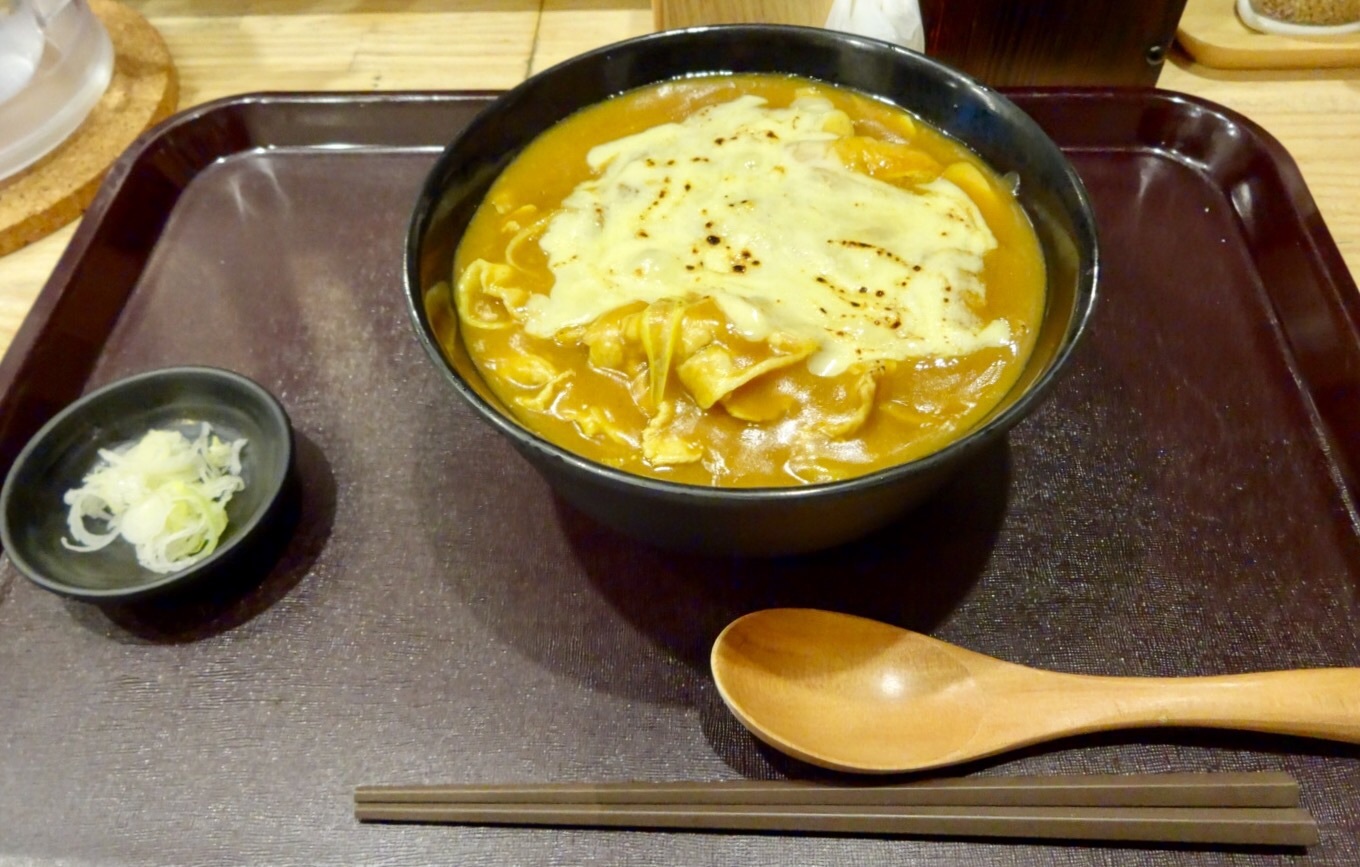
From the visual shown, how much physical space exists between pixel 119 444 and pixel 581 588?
922 millimetres

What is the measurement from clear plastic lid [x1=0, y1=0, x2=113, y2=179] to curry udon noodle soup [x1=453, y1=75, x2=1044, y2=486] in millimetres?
1527

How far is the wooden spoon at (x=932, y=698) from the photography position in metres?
1.23

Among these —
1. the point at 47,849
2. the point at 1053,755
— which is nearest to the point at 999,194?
the point at 1053,755

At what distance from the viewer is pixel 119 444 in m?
1.65

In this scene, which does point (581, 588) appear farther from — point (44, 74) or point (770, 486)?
point (44, 74)

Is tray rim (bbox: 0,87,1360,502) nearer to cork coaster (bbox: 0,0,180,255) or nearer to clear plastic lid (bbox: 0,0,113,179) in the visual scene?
cork coaster (bbox: 0,0,180,255)

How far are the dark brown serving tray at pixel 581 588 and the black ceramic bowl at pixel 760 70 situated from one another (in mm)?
229

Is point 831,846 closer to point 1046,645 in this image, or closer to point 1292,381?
point 1046,645

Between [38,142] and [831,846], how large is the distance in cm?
255

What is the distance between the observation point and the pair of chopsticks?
3.88ft

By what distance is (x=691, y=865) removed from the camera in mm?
1209

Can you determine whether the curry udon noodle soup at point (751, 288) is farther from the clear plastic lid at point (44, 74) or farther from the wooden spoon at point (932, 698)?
the clear plastic lid at point (44, 74)

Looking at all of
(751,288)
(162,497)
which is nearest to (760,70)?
(751,288)

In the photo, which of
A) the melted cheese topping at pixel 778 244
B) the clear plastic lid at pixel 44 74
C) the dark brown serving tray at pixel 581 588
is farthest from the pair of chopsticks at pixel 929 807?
the clear plastic lid at pixel 44 74
